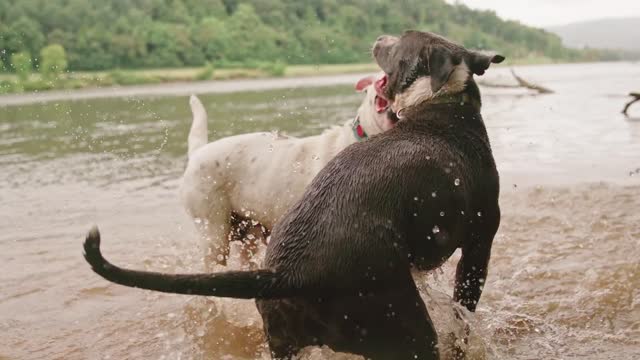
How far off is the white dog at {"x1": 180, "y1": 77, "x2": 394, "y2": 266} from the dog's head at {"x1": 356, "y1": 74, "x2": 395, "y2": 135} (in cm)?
28

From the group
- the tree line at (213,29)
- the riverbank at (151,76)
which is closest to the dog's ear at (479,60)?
the tree line at (213,29)

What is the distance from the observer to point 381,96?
12.5 feet

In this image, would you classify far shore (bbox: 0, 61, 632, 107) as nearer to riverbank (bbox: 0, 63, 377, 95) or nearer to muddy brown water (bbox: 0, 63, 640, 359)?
riverbank (bbox: 0, 63, 377, 95)

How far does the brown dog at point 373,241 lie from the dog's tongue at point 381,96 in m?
0.49

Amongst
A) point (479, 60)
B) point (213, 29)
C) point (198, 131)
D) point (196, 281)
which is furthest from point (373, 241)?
point (213, 29)

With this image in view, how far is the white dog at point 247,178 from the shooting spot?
451 cm

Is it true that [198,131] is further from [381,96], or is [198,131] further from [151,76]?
[151,76]

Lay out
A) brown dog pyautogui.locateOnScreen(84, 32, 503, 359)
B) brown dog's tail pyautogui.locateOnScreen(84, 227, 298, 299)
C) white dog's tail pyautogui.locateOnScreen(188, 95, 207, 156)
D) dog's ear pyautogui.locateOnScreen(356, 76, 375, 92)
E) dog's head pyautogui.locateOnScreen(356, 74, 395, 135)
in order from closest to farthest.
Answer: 1. brown dog's tail pyautogui.locateOnScreen(84, 227, 298, 299)
2. brown dog pyautogui.locateOnScreen(84, 32, 503, 359)
3. dog's head pyautogui.locateOnScreen(356, 74, 395, 135)
4. dog's ear pyautogui.locateOnScreen(356, 76, 375, 92)
5. white dog's tail pyautogui.locateOnScreen(188, 95, 207, 156)

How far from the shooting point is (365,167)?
293 cm

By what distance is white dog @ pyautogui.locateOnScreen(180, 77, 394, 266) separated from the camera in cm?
451

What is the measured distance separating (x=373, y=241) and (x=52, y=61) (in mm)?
45102

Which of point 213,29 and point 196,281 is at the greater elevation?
point 213,29

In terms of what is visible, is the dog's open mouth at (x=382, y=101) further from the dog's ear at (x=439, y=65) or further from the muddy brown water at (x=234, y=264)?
the muddy brown water at (x=234, y=264)

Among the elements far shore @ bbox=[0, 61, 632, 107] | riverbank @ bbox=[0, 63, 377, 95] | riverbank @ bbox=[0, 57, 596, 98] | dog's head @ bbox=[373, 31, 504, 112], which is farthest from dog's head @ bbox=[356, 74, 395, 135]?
riverbank @ bbox=[0, 57, 596, 98]
